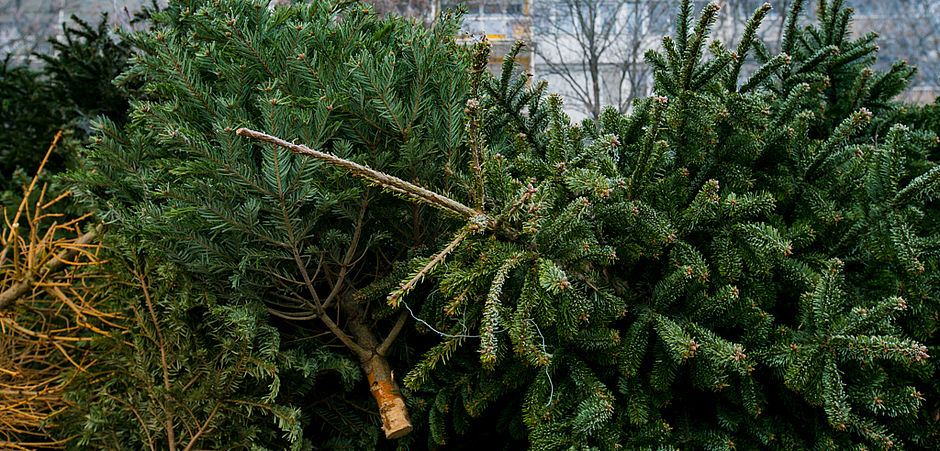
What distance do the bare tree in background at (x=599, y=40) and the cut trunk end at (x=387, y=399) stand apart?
4760 millimetres

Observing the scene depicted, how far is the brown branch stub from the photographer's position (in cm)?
81

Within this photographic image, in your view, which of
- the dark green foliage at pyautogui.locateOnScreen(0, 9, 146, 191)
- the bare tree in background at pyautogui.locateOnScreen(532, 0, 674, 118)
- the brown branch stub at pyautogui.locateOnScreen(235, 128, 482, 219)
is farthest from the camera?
the bare tree in background at pyautogui.locateOnScreen(532, 0, 674, 118)

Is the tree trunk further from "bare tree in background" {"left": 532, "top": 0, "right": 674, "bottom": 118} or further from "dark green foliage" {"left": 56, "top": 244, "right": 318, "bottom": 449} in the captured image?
"bare tree in background" {"left": 532, "top": 0, "right": 674, "bottom": 118}

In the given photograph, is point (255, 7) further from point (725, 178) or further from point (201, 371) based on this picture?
point (725, 178)

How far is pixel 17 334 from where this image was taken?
1903mm

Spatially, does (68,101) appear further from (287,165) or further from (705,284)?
(705,284)

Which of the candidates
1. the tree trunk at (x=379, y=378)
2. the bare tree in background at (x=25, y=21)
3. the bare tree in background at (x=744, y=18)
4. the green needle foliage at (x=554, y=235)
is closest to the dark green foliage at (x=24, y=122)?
the green needle foliage at (x=554, y=235)

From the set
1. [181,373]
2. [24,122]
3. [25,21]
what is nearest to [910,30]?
[181,373]

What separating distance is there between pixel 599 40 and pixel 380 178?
5.68 metres

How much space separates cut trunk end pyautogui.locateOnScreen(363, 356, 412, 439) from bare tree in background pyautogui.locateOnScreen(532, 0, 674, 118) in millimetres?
4760

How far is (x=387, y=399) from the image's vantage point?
137cm

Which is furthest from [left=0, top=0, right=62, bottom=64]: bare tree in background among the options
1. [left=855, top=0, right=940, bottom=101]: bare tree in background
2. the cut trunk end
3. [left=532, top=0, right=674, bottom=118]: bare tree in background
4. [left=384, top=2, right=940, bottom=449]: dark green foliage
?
[left=855, top=0, right=940, bottom=101]: bare tree in background

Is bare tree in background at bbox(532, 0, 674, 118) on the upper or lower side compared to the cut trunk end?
upper

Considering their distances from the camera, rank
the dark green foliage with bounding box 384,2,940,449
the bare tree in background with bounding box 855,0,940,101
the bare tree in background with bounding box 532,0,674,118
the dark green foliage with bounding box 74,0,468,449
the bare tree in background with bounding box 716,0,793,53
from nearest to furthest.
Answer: the dark green foliage with bounding box 384,2,940,449, the dark green foliage with bounding box 74,0,468,449, the bare tree in background with bounding box 532,0,674,118, the bare tree in background with bounding box 716,0,793,53, the bare tree in background with bounding box 855,0,940,101
